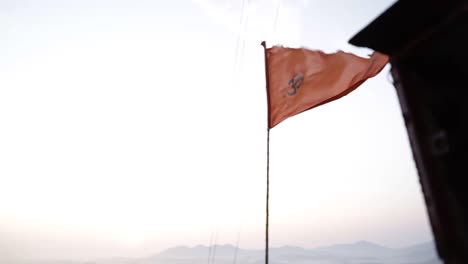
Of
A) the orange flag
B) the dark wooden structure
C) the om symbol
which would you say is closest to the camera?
the dark wooden structure

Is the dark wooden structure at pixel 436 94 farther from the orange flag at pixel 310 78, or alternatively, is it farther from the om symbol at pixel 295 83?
the om symbol at pixel 295 83

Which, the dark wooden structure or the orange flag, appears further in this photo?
the orange flag

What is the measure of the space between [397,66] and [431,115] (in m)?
0.79

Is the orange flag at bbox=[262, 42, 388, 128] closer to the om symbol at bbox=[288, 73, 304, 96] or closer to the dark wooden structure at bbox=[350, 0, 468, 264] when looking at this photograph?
the om symbol at bbox=[288, 73, 304, 96]

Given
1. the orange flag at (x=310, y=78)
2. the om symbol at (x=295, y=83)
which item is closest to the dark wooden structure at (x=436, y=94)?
the orange flag at (x=310, y=78)

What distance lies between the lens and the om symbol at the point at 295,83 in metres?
7.22

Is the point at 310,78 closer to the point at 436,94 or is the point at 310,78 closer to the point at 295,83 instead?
the point at 295,83

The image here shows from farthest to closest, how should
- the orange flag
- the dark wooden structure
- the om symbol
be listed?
the om symbol
the orange flag
the dark wooden structure

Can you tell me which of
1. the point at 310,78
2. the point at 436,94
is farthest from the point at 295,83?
the point at 436,94

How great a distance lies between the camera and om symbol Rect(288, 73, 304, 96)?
7.22m

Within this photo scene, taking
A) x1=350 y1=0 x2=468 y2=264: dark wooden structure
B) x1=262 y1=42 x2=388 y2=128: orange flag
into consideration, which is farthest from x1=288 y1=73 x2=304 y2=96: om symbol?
x1=350 y1=0 x2=468 y2=264: dark wooden structure

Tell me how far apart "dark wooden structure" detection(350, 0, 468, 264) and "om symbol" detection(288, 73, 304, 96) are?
9.74 ft

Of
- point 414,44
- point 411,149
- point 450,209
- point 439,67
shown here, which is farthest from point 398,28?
point 450,209

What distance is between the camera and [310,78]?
7.20 m
